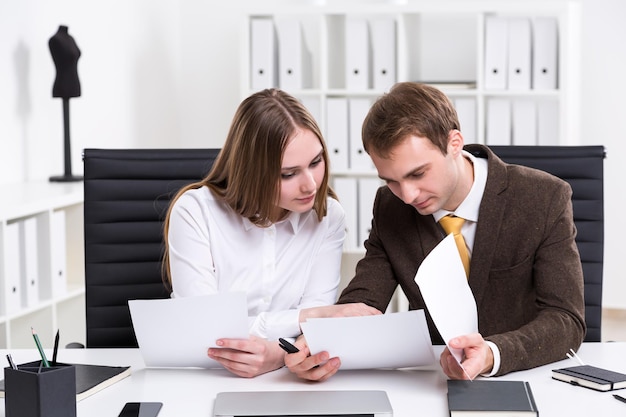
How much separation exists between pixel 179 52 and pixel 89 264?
283 centimetres

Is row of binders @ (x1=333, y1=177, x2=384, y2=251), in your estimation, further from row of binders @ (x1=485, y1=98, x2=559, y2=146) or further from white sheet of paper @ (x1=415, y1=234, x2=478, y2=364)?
white sheet of paper @ (x1=415, y1=234, x2=478, y2=364)

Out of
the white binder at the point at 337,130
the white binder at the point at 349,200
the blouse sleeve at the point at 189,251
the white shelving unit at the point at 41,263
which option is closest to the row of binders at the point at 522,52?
the white binder at the point at 337,130

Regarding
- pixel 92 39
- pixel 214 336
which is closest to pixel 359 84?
pixel 92 39

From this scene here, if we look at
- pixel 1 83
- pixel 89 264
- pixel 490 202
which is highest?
pixel 1 83

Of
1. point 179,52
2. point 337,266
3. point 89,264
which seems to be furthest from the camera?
point 179,52

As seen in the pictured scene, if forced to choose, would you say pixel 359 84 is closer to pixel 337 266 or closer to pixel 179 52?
pixel 179 52

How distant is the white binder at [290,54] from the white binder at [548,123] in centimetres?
109

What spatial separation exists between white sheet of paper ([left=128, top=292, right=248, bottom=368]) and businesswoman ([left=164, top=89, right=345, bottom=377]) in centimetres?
14

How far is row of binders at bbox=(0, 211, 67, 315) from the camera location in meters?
2.73

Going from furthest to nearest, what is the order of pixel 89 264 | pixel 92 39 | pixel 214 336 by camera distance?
1. pixel 92 39
2. pixel 89 264
3. pixel 214 336

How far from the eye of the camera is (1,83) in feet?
10.7

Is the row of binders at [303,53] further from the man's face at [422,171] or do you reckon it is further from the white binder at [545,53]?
the man's face at [422,171]

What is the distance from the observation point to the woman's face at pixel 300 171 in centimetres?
183

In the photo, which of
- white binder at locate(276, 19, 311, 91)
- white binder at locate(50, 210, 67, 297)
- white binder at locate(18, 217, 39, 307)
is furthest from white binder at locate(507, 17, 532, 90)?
white binder at locate(18, 217, 39, 307)
